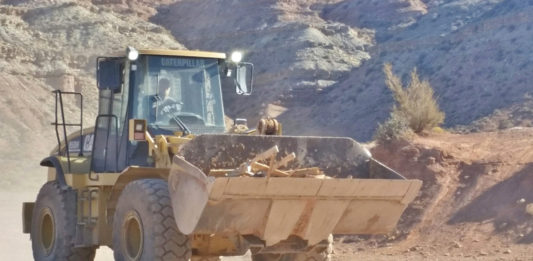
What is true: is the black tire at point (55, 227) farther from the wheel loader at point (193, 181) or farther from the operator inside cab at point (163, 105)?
the operator inside cab at point (163, 105)

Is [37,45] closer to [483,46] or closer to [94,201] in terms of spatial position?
[483,46]

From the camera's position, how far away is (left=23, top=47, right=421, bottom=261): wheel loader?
10.4m

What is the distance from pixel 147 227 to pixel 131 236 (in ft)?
2.42

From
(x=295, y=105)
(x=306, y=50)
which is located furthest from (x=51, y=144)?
(x=306, y=50)

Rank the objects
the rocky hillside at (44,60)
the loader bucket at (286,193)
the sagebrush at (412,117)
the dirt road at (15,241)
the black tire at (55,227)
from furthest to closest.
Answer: the rocky hillside at (44,60), the sagebrush at (412,117), the dirt road at (15,241), the black tire at (55,227), the loader bucket at (286,193)

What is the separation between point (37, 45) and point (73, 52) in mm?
2084

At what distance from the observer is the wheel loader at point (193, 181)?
10406 millimetres

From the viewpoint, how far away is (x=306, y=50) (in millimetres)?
62562

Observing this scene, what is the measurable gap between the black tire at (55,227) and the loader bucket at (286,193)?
2.87 meters

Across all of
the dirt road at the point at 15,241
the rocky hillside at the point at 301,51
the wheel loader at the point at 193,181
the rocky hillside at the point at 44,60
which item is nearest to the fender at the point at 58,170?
the wheel loader at the point at 193,181

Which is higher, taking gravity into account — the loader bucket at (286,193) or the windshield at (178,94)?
the windshield at (178,94)

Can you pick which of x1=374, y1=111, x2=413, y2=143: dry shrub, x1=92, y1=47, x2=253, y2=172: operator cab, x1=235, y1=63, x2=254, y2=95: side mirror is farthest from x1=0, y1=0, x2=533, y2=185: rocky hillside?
x1=235, y1=63, x2=254, y2=95: side mirror

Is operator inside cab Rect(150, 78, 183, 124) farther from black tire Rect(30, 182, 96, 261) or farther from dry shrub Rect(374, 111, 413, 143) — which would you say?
dry shrub Rect(374, 111, 413, 143)

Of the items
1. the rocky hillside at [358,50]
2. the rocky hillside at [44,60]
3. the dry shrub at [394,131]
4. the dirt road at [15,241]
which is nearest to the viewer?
the dirt road at [15,241]
